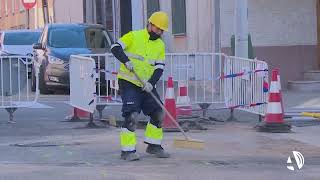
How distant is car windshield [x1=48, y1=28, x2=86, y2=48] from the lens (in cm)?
2023

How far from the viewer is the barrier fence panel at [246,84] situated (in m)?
12.6

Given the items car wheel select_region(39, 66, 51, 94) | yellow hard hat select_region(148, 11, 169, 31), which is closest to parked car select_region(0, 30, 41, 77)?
car wheel select_region(39, 66, 51, 94)

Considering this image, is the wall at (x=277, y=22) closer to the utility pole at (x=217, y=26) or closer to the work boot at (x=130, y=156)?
the utility pole at (x=217, y=26)

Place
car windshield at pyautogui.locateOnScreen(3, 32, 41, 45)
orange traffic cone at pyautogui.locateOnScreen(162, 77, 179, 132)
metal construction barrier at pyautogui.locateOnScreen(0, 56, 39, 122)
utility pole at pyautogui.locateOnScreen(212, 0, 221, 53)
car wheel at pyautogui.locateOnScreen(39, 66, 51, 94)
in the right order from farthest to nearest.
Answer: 1. car windshield at pyautogui.locateOnScreen(3, 32, 41, 45)
2. car wheel at pyautogui.locateOnScreen(39, 66, 51, 94)
3. utility pole at pyautogui.locateOnScreen(212, 0, 221, 53)
4. metal construction barrier at pyautogui.locateOnScreen(0, 56, 39, 122)
5. orange traffic cone at pyautogui.locateOnScreen(162, 77, 179, 132)

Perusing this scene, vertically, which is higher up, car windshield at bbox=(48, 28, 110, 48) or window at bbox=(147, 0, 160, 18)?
window at bbox=(147, 0, 160, 18)

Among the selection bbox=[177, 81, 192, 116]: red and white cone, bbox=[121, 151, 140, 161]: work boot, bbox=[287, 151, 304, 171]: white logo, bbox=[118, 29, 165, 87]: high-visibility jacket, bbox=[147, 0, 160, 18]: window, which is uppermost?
bbox=[147, 0, 160, 18]: window

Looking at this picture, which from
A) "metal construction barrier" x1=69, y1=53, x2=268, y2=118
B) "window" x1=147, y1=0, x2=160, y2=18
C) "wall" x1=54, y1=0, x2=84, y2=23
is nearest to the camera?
"metal construction barrier" x1=69, y1=53, x2=268, y2=118

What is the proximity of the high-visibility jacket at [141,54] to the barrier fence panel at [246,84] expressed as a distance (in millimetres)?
3370

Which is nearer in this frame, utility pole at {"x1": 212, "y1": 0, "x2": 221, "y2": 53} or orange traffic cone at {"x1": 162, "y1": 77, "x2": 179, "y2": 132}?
orange traffic cone at {"x1": 162, "y1": 77, "x2": 179, "y2": 132}

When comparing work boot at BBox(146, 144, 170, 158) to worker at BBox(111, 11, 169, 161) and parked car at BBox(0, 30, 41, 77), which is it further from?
parked car at BBox(0, 30, 41, 77)

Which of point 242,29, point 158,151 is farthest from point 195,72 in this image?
point 158,151

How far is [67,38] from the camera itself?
67.1 feet

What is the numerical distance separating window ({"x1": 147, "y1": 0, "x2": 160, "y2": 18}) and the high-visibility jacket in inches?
557

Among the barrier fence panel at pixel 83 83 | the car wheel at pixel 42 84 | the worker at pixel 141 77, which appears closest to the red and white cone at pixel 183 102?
the barrier fence panel at pixel 83 83
